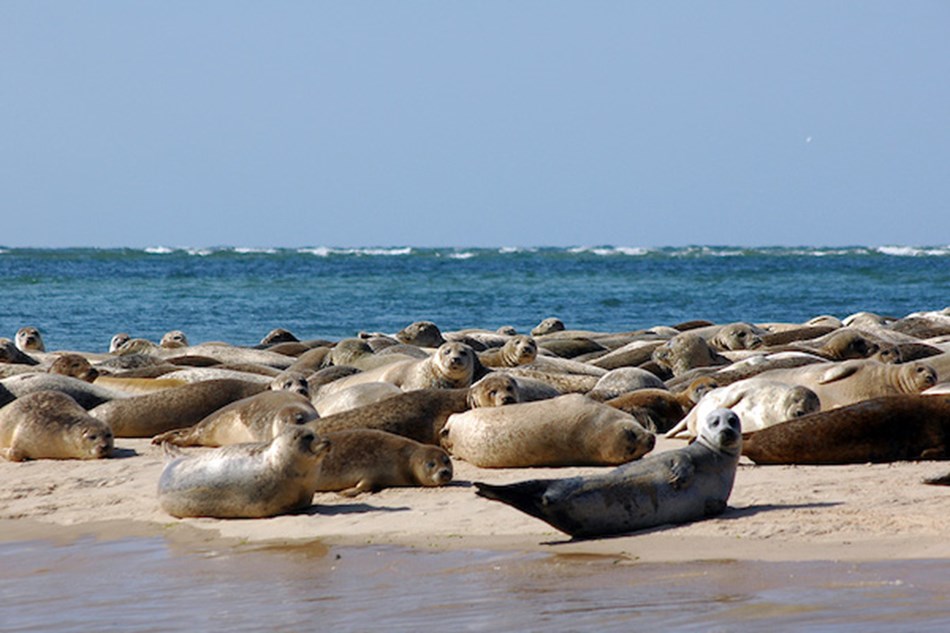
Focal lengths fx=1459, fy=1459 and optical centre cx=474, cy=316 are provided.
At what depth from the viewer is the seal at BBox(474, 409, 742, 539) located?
5605 mm

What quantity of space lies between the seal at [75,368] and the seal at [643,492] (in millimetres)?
6281

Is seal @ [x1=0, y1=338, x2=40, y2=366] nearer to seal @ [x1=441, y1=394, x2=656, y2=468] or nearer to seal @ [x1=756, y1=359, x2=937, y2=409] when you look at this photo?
seal @ [x1=441, y1=394, x2=656, y2=468]

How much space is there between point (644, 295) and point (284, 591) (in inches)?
1218

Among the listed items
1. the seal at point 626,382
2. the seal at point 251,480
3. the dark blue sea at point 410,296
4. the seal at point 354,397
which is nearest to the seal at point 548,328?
the dark blue sea at point 410,296

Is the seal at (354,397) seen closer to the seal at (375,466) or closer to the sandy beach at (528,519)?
the sandy beach at (528,519)

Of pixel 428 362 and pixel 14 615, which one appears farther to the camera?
pixel 428 362

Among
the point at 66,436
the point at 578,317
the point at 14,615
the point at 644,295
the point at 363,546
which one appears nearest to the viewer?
the point at 14,615

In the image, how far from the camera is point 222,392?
9.41 m

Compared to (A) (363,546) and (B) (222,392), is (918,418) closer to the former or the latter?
(A) (363,546)

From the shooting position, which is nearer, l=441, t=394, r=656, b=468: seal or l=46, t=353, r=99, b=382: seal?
l=441, t=394, r=656, b=468: seal

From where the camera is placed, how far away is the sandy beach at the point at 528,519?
17.5ft

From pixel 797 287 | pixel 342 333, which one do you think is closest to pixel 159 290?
pixel 342 333

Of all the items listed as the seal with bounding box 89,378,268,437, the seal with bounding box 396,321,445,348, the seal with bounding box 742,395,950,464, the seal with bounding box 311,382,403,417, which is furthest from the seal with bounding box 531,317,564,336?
the seal with bounding box 742,395,950,464

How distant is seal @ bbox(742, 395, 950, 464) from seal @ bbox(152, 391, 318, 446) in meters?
2.56
